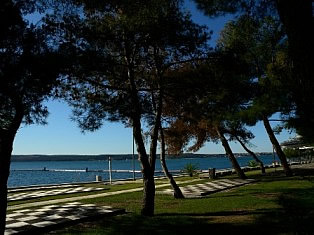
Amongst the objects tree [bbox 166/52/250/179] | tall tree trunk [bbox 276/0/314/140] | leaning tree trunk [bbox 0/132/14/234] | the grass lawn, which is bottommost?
the grass lawn

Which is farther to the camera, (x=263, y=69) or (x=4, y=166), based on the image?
(x=263, y=69)

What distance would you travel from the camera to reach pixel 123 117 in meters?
11.8

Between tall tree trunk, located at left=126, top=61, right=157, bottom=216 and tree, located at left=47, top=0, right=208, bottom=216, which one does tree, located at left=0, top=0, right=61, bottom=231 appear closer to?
tree, located at left=47, top=0, right=208, bottom=216

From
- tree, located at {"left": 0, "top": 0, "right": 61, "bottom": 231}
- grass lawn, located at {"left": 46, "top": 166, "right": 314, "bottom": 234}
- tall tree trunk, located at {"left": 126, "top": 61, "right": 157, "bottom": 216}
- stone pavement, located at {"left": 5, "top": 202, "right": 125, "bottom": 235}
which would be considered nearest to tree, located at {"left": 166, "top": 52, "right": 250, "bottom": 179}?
tall tree trunk, located at {"left": 126, "top": 61, "right": 157, "bottom": 216}

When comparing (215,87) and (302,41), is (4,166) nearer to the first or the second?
(302,41)

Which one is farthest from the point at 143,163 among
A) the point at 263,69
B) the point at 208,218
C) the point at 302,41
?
the point at 263,69

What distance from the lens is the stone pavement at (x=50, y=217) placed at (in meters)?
9.95

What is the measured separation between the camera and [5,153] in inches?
299

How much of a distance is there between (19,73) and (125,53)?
5414 millimetres

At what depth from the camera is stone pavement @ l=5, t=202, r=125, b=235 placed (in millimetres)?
9945

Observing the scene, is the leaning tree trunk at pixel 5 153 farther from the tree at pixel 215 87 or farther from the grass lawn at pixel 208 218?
the tree at pixel 215 87

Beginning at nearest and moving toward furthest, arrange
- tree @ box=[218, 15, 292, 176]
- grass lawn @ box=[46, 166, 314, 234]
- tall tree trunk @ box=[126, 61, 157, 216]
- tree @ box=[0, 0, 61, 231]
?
tree @ box=[0, 0, 61, 231], grass lawn @ box=[46, 166, 314, 234], tall tree trunk @ box=[126, 61, 157, 216], tree @ box=[218, 15, 292, 176]

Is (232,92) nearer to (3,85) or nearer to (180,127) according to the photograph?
(3,85)

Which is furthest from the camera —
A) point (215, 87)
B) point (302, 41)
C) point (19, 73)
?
point (215, 87)
